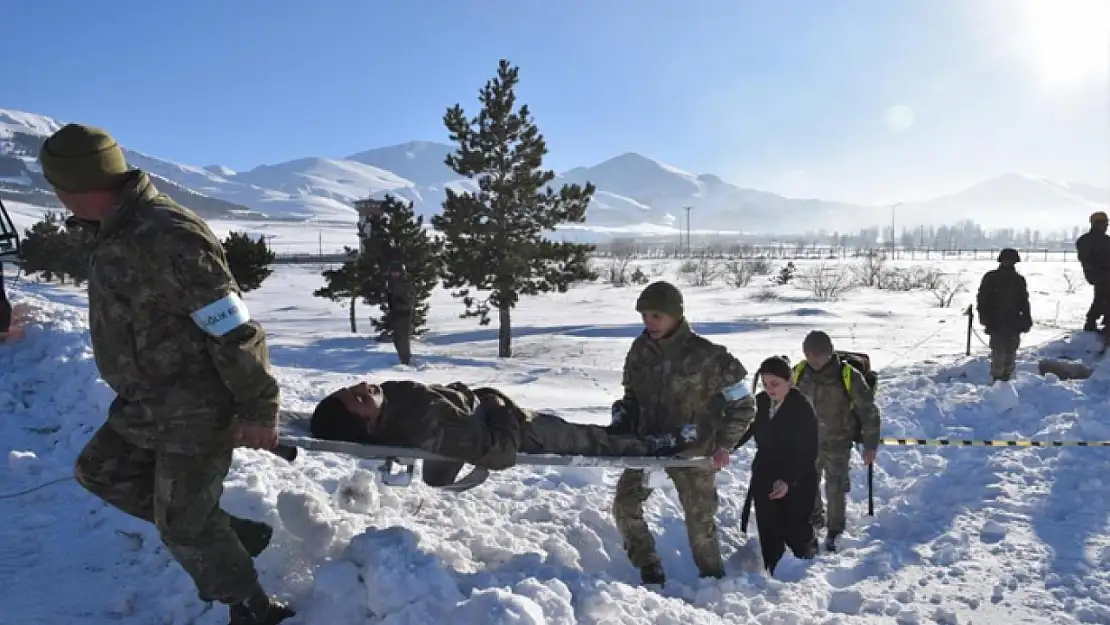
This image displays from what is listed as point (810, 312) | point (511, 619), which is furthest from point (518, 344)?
point (511, 619)

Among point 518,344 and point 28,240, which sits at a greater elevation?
point 28,240

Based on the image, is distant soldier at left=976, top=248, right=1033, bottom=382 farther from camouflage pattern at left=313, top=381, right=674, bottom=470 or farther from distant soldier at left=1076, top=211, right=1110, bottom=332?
camouflage pattern at left=313, top=381, right=674, bottom=470

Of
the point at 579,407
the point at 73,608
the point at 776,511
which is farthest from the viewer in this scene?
the point at 579,407

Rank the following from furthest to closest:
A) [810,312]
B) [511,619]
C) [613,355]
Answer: [810,312] < [613,355] < [511,619]

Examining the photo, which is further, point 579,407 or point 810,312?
point 810,312

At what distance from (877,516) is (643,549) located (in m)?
2.73

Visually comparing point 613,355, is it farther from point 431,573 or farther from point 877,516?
point 431,573

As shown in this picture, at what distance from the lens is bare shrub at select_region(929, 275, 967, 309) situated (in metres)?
28.5

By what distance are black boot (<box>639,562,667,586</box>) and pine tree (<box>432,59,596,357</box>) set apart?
15.9m

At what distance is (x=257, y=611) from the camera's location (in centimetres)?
295

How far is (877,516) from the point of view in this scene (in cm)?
586

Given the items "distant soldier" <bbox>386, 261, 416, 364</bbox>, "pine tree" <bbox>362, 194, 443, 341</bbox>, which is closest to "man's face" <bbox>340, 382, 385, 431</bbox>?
"distant soldier" <bbox>386, 261, 416, 364</bbox>

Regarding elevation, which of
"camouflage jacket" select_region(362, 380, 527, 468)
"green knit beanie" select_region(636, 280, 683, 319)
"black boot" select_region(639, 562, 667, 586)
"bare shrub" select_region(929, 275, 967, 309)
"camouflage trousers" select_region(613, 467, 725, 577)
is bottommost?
"black boot" select_region(639, 562, 667, 586)

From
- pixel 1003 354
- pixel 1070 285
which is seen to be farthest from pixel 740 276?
pixel 1003 354
